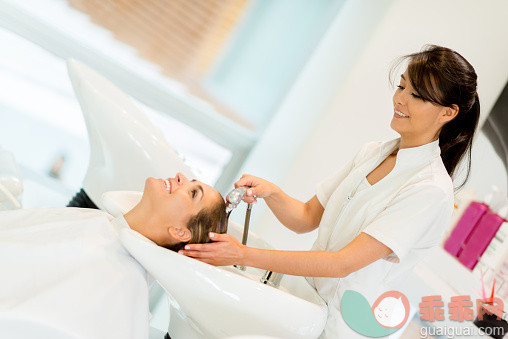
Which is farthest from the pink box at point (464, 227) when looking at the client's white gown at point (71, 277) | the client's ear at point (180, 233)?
the client's white gown at point (71, 277)

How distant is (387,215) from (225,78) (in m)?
1.51

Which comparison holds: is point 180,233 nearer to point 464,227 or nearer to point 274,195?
point 274,195

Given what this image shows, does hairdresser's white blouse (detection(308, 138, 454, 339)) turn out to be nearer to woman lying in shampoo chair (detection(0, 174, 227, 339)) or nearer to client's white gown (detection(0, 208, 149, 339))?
woman lying in shampoo chair (detection(0, 174, 227, 339))

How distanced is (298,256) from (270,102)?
58.1 inches

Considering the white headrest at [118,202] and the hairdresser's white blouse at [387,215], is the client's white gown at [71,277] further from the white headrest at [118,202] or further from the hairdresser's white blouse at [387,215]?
the hairdresser's white blouse at [387,215]

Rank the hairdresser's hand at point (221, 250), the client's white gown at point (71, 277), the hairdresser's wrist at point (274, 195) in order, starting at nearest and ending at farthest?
1. the client's white gown at point (71, 277)
2. the hairdresser's hand at point (221, 250)
3. the hairdresser's wrist at point (274, 195)

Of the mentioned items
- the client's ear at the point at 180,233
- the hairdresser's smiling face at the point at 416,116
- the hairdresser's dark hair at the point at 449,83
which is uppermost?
the hairdresser's dark hair at the point at 449,83

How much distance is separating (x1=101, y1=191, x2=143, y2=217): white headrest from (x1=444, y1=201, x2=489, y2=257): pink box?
1.24 meters

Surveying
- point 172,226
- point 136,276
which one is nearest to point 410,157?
point 172,226

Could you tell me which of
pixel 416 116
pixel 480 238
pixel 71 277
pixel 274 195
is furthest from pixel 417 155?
pixel 71 277

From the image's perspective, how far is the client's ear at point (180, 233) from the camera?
131 cm

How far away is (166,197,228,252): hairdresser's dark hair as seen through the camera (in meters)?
1.36

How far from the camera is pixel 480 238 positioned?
6.21 ft

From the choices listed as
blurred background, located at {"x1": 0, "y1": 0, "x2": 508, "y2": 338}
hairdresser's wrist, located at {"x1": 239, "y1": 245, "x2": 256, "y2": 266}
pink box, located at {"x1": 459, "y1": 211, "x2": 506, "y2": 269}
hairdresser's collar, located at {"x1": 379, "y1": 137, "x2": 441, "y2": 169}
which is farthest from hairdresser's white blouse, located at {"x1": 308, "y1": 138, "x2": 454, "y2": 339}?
blurred background, located at {"x1": 0, "y1": 0, "x2": 508, "y2": 338}
